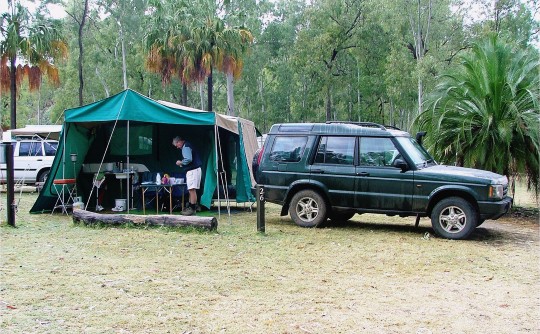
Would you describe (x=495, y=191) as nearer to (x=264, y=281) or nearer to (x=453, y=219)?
(x=453, y=219)

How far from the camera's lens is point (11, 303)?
5020mm

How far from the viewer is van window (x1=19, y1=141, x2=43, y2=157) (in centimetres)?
1658

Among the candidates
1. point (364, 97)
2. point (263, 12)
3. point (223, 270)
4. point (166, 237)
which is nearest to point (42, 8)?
point (263, 12)

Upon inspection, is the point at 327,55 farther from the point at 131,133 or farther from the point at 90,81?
the point at 131,133

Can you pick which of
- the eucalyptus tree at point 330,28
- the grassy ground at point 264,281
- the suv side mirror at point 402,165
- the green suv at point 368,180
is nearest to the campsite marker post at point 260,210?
the grassy ground at point 264,281

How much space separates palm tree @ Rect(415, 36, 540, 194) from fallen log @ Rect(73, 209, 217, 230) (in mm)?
5589

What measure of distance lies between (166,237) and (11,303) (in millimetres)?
3694

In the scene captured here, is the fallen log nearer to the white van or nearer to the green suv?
the green suv

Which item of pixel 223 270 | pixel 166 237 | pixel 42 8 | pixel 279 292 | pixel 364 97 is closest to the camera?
pixel 279 292

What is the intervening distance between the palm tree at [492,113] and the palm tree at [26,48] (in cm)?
1731

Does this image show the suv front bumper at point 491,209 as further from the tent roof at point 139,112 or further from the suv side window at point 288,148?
the tent roof at point 139,112

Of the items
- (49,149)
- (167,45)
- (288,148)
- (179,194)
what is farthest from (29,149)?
(167,45)

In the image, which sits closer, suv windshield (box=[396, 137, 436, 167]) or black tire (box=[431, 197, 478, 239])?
black tire (box=[431, 197, 478, 239])

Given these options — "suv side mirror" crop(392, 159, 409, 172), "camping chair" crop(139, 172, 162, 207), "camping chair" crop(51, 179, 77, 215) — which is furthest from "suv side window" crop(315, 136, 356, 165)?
"camping chair" crop(51, 179, 77, 215)
